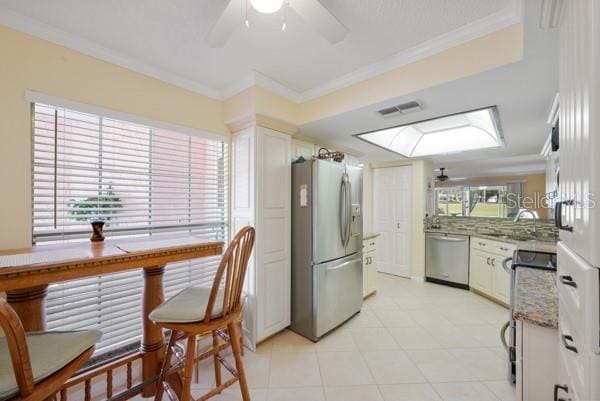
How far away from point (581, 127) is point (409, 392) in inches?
73.8

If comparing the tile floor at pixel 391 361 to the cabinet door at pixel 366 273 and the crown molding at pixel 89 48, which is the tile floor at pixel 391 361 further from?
the crown molding at pixel 89 48

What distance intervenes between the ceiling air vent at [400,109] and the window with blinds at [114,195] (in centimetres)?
168

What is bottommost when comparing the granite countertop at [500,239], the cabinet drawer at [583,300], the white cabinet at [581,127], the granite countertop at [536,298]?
the granite countertop at [536,298]

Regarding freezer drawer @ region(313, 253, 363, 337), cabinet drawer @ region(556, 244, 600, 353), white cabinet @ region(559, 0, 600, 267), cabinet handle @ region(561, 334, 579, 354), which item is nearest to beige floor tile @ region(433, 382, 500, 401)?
freezer drawer @ region(313, 253, 363, 337)

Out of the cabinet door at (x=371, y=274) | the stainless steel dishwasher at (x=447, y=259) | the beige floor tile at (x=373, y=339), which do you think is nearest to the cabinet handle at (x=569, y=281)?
the beige floor tile at (x=373, y=339)

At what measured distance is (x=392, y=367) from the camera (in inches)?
77.9

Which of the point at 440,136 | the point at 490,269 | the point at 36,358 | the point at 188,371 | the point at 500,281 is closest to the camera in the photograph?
the point at 36,358

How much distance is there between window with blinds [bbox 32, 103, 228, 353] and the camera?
1584 millimetres

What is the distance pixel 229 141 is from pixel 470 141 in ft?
10.6

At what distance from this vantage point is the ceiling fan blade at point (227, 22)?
3.57 ft

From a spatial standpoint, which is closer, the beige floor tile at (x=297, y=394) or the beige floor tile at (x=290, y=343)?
the beige floor tile at (x=297, y=394)

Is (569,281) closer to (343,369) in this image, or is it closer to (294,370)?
(343,369)

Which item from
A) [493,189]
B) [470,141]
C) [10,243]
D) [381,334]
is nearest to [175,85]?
[10,243]

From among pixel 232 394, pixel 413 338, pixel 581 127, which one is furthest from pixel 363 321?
pixel 581 127
